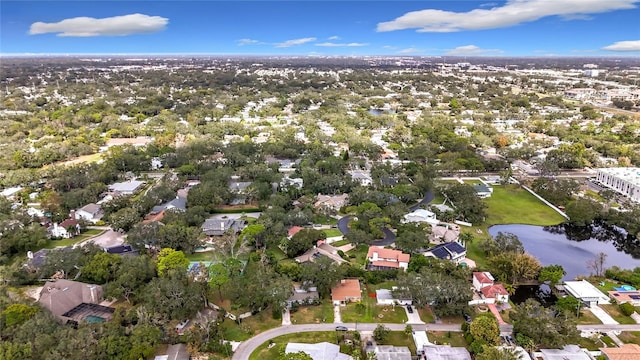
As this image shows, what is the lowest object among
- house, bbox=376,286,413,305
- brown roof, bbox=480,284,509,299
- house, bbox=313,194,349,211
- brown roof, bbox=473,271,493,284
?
house, bbox=376,286,413,305

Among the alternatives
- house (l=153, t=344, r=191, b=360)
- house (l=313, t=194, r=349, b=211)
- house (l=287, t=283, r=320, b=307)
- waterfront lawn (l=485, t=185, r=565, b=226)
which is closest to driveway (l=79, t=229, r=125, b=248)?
house (l=153, t=344, r=191, b=360)

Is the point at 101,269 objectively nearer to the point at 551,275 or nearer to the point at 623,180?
the point at 551,275

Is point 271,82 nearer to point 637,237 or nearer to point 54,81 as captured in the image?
point 54,81

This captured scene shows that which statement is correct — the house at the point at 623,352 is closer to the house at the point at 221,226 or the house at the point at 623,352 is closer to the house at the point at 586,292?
the house at the point at 586,292

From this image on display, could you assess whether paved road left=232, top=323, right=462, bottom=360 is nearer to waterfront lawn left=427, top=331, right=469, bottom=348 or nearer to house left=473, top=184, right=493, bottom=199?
waterfront lawn left=427, top=331, right=469, bottom=348

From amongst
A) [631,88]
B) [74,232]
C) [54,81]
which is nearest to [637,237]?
[74,232]
